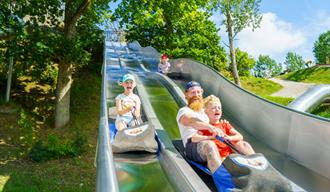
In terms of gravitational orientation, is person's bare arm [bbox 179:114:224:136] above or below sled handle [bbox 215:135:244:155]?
above

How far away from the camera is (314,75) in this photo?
83.8 feet

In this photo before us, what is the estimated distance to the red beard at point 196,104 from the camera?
15.6ft

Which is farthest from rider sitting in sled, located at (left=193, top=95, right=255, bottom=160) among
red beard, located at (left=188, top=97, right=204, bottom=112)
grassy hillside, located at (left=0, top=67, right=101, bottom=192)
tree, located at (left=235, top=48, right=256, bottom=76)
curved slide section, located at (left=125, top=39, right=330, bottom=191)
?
tree, located at (left=235, top=48, right=256, bottom=76)

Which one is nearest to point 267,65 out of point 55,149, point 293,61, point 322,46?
point 293,61

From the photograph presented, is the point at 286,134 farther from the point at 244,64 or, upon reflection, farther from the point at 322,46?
the point at 322,46

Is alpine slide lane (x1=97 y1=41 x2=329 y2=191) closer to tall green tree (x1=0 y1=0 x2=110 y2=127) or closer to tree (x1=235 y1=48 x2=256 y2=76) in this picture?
tall green tree (x1=0 y1=0 x2=110 y2=127)

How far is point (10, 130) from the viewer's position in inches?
494

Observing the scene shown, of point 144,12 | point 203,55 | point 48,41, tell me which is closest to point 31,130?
point 48,41

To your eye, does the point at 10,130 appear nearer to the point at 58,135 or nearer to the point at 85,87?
the point at 58,135

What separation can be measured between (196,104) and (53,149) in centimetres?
761

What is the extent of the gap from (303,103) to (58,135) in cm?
889

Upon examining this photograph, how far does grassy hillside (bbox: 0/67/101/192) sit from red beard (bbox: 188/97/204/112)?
18.0 ft

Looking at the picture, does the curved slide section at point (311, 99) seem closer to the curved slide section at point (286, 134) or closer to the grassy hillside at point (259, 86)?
the curved slide section at point (286, 134)

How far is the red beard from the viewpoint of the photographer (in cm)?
475
